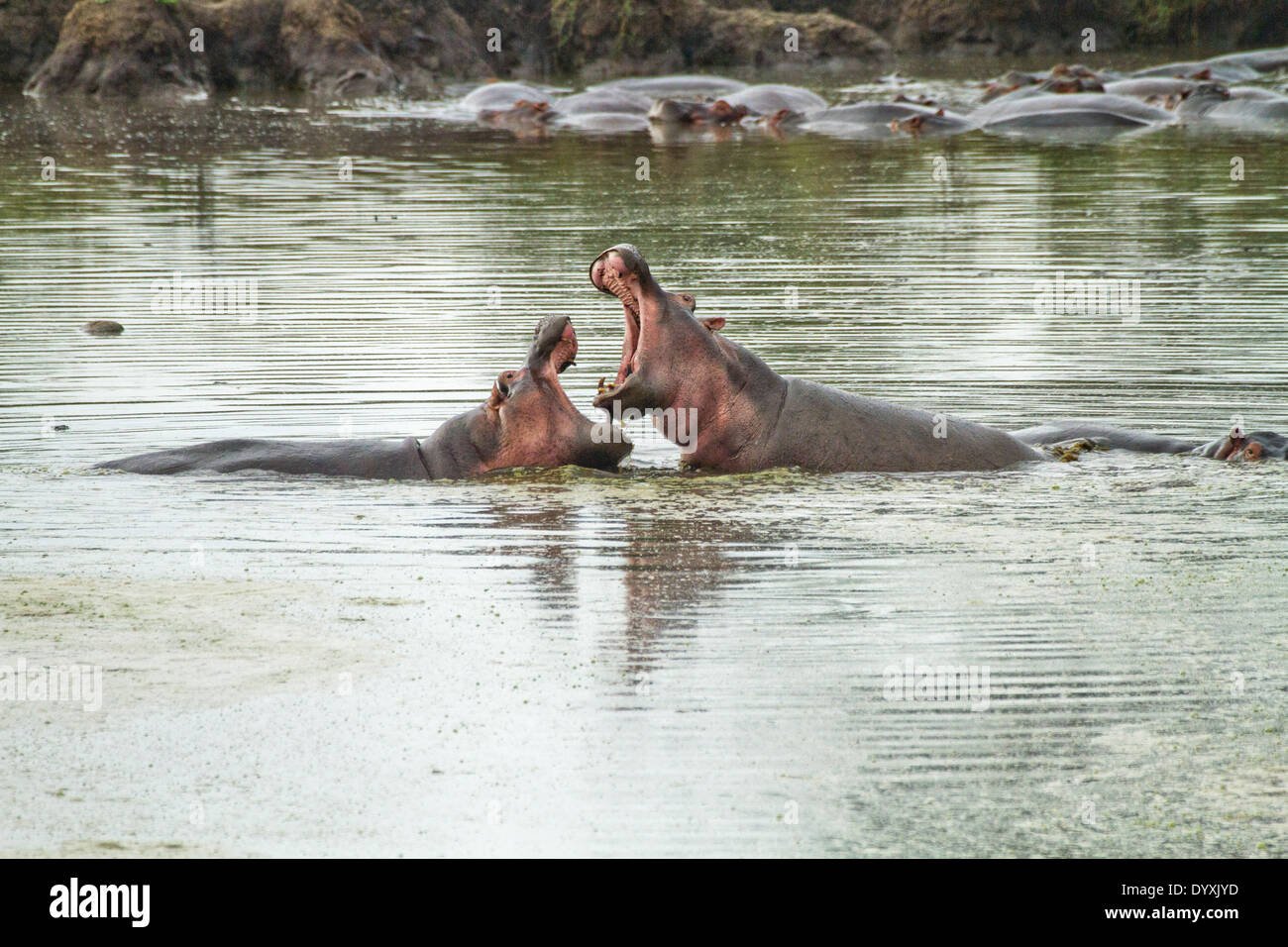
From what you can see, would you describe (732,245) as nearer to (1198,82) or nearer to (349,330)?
(349,330)

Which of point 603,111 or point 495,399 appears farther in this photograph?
point 603,111

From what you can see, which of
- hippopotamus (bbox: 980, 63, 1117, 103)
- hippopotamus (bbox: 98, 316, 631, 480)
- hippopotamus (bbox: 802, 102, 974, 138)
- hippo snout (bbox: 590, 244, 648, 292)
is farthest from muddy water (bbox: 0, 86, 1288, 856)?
hippopotamus (bbox: 980, 63, 1117, 103)

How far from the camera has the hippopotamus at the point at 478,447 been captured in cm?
654

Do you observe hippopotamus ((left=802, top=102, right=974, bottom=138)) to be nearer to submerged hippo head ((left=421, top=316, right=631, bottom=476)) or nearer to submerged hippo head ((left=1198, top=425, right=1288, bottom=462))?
submerged hippo head ((left=1198, top=425, right=1288, bottom=462))

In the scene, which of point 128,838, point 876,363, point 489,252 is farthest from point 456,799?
point 489,252

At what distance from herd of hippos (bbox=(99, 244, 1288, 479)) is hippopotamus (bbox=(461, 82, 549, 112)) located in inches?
790

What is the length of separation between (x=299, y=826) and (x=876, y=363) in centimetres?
548

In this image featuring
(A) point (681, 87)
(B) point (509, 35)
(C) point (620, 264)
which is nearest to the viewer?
(C) point (620, 264)

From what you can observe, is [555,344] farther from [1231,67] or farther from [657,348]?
[1231,67]

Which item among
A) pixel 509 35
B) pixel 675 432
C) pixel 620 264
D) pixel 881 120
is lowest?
pixel 675 432

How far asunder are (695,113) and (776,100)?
135 cm

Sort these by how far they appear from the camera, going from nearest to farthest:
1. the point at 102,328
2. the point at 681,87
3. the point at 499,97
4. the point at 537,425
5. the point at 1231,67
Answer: the point at 537,425 < the point at 102,328 < the point at 499,97 < the point at 681,87 < the point at 1231,67

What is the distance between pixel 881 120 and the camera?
23641mm

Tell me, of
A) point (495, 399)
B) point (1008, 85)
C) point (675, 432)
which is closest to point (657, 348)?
point (675, 432)
